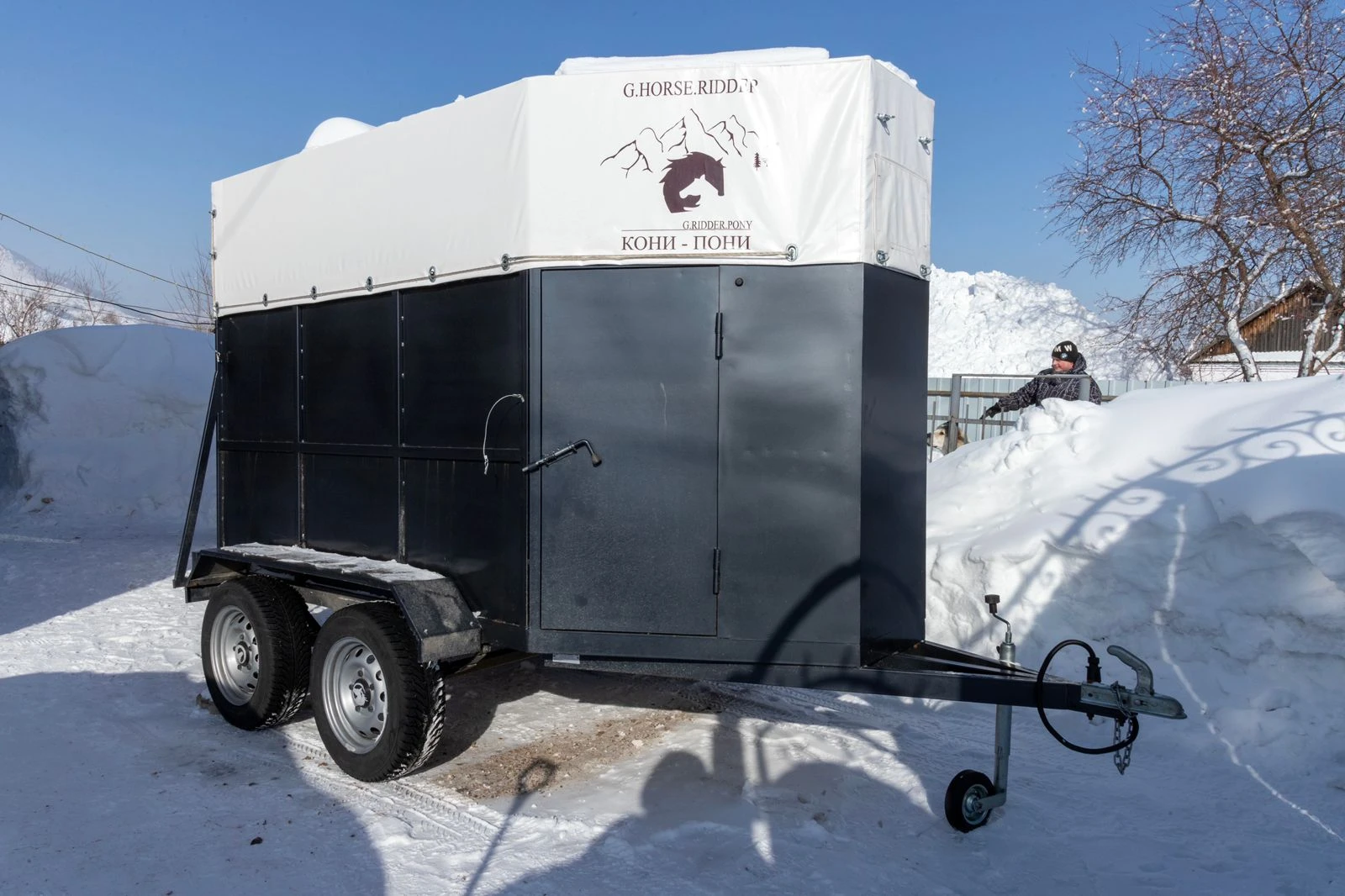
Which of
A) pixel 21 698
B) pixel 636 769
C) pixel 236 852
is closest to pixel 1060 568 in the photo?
pixel 636 769

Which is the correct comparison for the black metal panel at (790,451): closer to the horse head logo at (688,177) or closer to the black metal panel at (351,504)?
the horse head logo at (688,177)

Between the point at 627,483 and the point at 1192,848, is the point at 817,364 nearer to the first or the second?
the point at 627,483

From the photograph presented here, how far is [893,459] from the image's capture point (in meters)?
4.62

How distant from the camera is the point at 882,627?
15.0 feet

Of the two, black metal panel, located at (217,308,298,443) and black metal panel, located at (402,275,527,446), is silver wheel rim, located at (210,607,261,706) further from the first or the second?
black metal panel, located at (402,275,527,446)

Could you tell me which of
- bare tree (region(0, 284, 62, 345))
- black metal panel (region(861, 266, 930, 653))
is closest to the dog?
black metal panel (region(861, 266, 930, 653))

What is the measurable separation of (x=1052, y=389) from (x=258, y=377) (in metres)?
7.92

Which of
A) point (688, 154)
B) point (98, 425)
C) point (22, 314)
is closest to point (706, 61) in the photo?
point (688, 154)

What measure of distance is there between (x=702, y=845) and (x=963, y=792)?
122cm

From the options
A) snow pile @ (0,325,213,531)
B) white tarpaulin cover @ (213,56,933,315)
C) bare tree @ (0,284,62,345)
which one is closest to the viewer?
white tarpaulin cover @ (213,56,933,315)

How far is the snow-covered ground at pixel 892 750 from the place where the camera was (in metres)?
4.17

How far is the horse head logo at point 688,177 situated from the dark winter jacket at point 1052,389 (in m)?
6.88

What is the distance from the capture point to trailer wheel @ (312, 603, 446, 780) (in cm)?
479

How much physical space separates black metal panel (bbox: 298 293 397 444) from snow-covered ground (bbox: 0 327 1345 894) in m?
1.93
